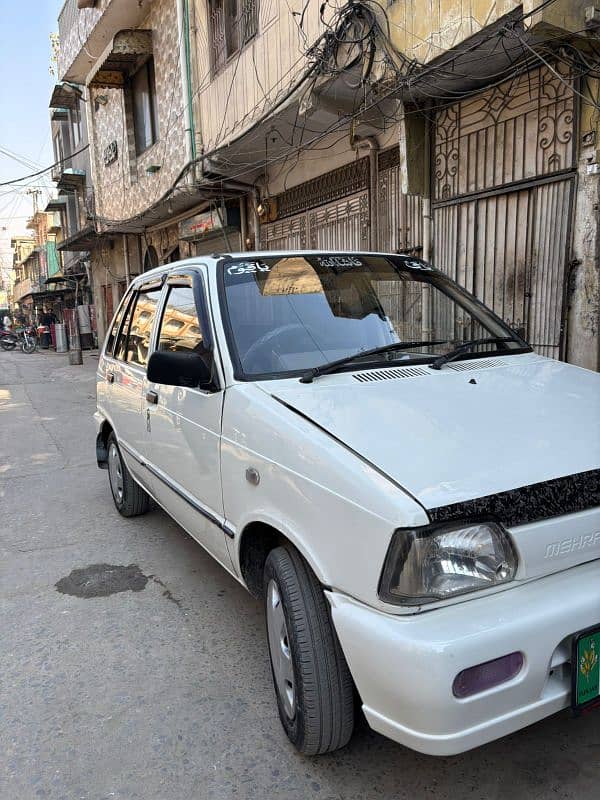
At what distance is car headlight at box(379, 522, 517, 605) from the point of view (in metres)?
1.61

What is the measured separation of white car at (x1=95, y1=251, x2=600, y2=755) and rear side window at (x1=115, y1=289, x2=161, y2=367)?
0.71 metres

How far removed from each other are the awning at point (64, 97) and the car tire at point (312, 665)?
798 inches

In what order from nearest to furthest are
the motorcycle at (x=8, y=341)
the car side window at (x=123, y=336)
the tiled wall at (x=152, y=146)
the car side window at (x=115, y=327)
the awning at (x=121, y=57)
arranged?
the car side window at (x=123, y=336) < the car side window at (x=115, y=327) < the tiled wall at (x=152, y=146) < the awning at (x=121, y=57) < the motorcycle at (x=8, y=341)

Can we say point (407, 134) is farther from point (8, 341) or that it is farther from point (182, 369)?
point (8, 341)

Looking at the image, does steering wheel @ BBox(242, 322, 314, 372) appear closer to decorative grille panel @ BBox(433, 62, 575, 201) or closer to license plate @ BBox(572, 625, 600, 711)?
license plate @ BBox(572, 625, 600, 711)

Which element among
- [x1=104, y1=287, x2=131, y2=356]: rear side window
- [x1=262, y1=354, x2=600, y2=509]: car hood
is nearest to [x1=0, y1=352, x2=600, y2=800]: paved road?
[x1=262, y1=354, x2=600, y2=509]: car hood

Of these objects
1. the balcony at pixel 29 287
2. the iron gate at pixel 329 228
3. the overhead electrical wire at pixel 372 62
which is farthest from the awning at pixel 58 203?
the overhead electrical wire at pixel 372 62

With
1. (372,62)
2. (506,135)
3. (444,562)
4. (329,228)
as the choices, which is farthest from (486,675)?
(329,228)

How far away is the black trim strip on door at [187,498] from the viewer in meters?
2.53

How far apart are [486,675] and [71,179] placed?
979 inches

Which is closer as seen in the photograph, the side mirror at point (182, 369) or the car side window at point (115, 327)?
the side mirror at point (182, 369)

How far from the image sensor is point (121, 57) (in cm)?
1229

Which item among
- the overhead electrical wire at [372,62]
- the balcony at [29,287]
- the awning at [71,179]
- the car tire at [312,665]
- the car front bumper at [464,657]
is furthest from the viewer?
the balcony at [29,287]

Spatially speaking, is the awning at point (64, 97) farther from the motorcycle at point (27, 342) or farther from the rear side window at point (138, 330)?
the rear side window at point (138, 330)
